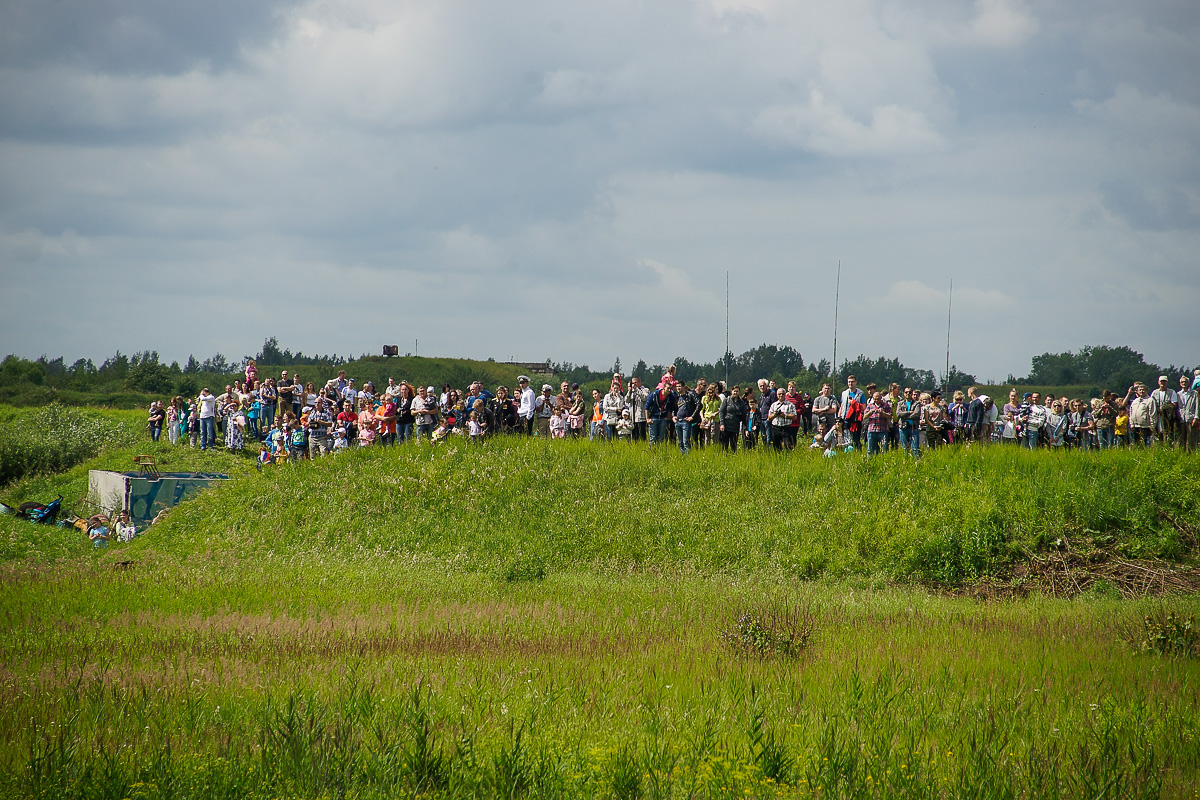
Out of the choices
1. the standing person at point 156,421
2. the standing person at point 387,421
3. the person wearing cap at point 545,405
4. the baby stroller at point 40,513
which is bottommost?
the baby stroller at point 40,513

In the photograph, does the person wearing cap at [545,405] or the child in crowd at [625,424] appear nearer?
the child in crowd at [625,424]

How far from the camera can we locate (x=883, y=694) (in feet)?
25.1

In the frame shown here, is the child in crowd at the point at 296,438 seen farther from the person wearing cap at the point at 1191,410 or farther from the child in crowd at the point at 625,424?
the person wearing cap at the point at 1191,410

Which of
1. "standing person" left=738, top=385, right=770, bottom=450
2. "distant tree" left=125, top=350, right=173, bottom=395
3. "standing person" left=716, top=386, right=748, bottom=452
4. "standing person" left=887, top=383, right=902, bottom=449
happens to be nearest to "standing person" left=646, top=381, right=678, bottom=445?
"standing person" left=716, top=386, right=748, bottom=452

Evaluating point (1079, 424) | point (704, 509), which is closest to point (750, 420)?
point (704, 509)

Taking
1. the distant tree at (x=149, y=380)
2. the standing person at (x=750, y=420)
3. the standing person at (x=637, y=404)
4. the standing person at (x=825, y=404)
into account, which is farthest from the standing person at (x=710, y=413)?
the distant tree at (x=149, y=380)

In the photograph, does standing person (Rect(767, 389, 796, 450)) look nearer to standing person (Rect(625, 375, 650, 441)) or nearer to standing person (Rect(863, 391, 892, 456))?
standing person (Rect(863, 391, 892, 456))

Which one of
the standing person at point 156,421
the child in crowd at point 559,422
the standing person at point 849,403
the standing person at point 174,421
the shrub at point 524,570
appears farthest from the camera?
the standing person at point 156,421

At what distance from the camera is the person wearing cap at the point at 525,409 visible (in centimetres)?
2458

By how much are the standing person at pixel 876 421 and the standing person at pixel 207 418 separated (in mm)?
24722

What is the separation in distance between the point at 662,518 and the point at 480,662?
10.3m

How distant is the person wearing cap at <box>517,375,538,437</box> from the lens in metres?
24.6

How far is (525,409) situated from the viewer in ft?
80.7

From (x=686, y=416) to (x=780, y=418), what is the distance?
7.89ft
